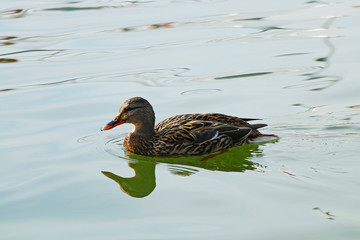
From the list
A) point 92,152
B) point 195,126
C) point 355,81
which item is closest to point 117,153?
point 92,152

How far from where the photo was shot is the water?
5754 mm

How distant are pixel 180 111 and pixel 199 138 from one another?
158 centimetres

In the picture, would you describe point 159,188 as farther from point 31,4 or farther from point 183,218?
point 31,4

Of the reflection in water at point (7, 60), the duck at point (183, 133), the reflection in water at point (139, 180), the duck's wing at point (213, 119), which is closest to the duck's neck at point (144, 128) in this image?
the duck at point (183, 133)

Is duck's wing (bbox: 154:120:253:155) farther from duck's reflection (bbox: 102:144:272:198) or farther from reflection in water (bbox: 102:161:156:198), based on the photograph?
reflection in water (bbox: 102:161:156:198)

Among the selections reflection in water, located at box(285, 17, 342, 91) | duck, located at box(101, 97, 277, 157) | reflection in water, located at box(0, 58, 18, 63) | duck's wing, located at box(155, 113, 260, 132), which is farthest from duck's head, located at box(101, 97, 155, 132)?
reflection in water, located at box(0, 58, 18, 63)

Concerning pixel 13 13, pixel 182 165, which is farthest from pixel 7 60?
pixel 182 165

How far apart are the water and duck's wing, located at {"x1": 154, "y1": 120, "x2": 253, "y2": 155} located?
0.18 m

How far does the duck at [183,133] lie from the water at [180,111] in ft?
0.51

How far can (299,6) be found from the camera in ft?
50.8

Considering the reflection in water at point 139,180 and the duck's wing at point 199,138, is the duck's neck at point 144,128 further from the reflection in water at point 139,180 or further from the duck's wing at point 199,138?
the reflection in water at point 139,180

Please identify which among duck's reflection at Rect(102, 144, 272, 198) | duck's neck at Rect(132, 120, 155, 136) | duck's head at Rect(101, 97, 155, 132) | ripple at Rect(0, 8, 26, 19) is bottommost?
duck's reflection at Rect(102, 144, 272, 198)

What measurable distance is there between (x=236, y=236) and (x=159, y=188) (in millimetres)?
1478

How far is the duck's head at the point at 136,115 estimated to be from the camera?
8.02 m
